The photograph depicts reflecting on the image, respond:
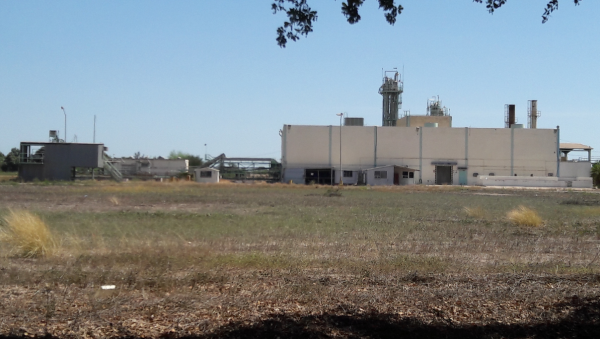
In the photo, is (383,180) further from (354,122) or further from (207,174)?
(207,174)

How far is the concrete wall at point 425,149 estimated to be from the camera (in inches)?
3324

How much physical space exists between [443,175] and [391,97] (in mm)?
17725

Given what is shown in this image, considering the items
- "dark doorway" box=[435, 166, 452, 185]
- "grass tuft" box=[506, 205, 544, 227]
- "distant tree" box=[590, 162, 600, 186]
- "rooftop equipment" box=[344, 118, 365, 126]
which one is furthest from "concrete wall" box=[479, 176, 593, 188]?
"grass tuft" box=[506, 205, 544, 227]

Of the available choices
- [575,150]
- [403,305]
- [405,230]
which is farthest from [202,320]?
[575,150]

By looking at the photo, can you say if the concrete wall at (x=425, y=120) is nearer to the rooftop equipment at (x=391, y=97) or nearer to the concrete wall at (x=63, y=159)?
the rooftop equipment at (x=391, y=97)

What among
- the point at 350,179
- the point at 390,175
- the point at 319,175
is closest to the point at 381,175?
the point at 390,175

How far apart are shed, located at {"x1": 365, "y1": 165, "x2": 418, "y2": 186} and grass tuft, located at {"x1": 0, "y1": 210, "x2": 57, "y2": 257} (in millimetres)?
67259

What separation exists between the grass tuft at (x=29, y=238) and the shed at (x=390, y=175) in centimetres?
6726

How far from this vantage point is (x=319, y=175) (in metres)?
83.9

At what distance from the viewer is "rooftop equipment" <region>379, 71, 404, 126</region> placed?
9562 centimetres

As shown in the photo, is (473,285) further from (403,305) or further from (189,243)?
(189,243)

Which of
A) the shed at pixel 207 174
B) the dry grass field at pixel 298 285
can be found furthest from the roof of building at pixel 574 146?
the dry grass field at pixel 298 285

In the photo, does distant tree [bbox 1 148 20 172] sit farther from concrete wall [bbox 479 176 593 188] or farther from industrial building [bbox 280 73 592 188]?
concrete wall [bbox 479 176 593 188]

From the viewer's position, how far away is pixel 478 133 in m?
85.6
